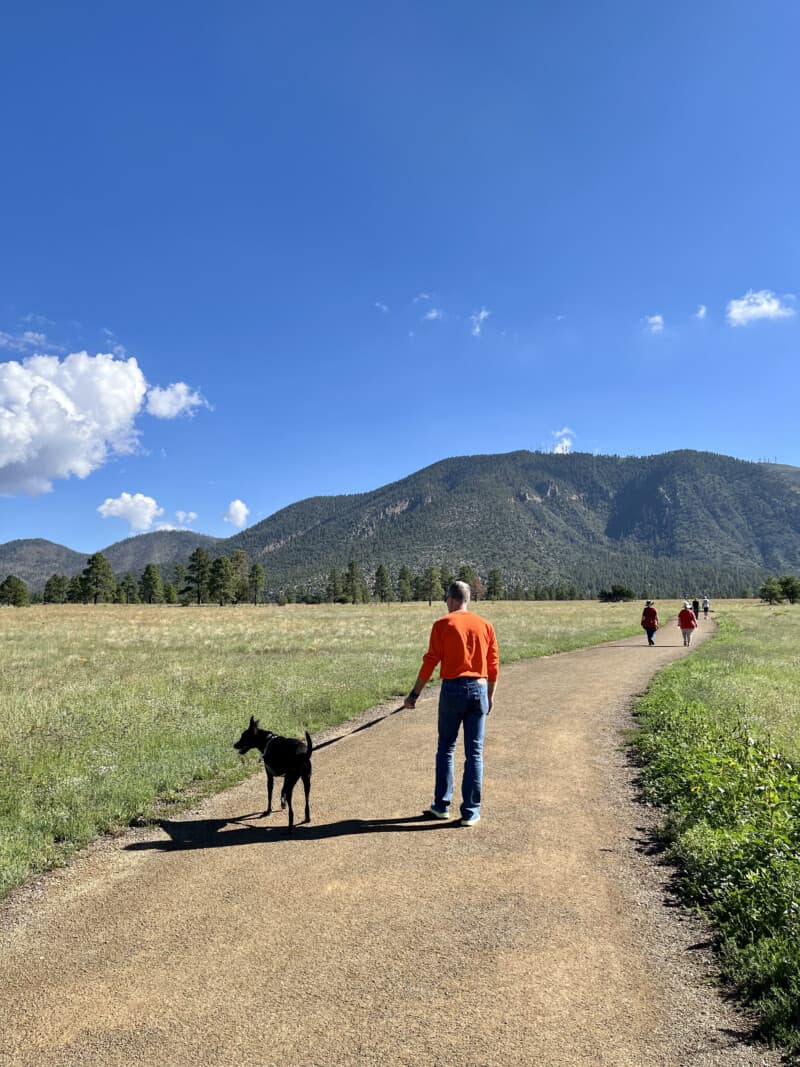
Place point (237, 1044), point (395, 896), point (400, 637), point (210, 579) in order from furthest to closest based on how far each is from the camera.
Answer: point (210, 579) < point (400, 637) < point (395, 896) < point (237, 1044)

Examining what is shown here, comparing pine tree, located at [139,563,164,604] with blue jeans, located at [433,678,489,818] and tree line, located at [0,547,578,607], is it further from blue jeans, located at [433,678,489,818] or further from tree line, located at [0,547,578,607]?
blue jeans, located at [433,678,489,818]

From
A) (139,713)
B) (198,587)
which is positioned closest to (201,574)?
(198,587)

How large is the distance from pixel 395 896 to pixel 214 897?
5.14 ft

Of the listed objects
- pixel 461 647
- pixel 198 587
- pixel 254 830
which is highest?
pixel 198 587

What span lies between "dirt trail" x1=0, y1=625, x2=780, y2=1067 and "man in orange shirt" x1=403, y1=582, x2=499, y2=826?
40cm

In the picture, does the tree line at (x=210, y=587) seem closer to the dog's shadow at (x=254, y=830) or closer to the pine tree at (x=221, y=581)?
the pine tree at (x=221, y=581)

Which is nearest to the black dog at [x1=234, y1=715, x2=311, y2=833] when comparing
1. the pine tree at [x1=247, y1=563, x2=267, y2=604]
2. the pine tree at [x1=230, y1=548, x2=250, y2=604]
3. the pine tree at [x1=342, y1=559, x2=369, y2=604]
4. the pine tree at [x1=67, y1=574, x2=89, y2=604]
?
the pine tree at [x1=230, y1=548, x2=250, y2=604]

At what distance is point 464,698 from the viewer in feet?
21.7

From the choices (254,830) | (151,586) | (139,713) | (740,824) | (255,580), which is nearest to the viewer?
(740,824)

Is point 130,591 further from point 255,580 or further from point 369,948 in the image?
point 369,948

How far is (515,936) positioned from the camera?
14.5 feet

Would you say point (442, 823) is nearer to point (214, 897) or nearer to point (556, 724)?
point (214, 897)

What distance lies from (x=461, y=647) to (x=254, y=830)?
3.16 meters

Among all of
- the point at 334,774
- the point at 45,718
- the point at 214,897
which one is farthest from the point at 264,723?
the point at 214,897
